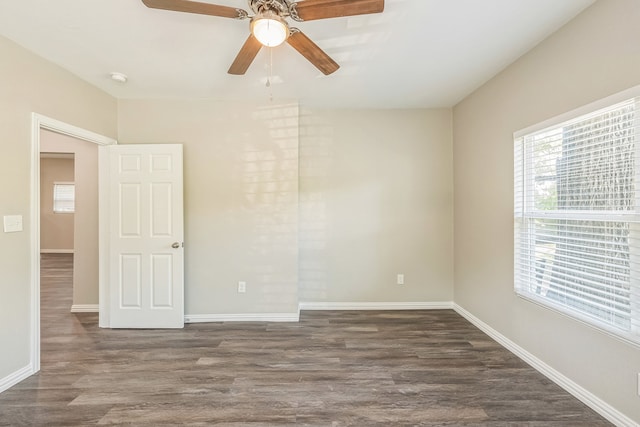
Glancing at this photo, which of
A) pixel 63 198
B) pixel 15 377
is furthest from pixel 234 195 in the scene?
pixel 63 198

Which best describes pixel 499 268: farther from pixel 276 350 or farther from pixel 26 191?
pixel 26 191

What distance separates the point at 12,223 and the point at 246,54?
2.22m

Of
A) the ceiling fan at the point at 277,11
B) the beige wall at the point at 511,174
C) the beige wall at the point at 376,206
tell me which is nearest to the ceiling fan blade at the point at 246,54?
the ceiling fan at the point at 277,11

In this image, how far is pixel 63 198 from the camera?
8484 mm

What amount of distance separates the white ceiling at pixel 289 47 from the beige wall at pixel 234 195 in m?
0.29

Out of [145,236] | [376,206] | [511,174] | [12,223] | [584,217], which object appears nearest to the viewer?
[584,217]

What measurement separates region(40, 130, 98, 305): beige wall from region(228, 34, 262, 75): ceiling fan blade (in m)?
2.69

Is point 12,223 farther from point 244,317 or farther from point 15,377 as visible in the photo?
point 244,317

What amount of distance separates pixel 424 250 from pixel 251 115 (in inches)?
110

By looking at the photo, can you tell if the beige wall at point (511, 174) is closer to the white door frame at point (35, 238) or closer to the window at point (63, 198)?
the white door frame at point (35, 238)

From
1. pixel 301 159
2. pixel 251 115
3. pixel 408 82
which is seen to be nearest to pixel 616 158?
pixel 408 82

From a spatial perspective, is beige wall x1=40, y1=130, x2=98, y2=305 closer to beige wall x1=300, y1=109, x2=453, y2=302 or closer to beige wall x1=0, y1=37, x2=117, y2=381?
beige wall x1=0, y1=37, x2=117, y2=381

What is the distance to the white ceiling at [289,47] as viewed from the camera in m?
2.00

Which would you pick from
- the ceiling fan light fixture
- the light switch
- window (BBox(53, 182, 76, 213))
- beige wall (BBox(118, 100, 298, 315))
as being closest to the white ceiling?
beige wall (BBox(118, 100, 298, 315))
